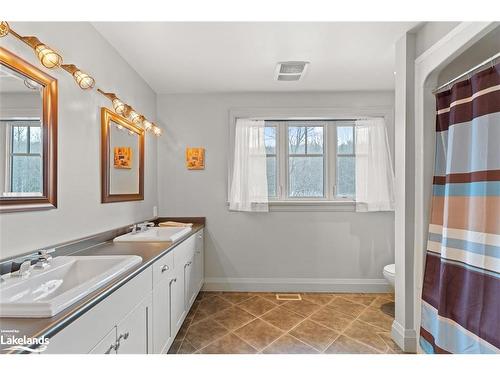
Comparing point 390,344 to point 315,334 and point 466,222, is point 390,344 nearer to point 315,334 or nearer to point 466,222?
point 315,334

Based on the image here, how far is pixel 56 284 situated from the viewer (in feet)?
4.47

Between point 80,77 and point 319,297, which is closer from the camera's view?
point 80,77

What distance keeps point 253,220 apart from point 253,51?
6.24 ft

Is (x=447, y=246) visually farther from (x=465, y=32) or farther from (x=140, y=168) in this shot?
(x=140, y=168)

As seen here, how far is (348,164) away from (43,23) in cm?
315

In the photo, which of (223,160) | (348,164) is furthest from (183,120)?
(348,164)

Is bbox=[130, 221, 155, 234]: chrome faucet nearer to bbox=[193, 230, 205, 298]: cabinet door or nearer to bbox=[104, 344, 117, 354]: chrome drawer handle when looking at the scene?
bbox=[193, 230, 205, 298]: cabinet door

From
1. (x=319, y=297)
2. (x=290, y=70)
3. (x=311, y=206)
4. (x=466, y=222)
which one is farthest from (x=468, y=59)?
(x=319, y=297)

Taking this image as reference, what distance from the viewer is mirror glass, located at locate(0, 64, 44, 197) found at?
1339 millimetres

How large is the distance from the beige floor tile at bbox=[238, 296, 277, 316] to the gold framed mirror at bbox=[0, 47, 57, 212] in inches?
80.9

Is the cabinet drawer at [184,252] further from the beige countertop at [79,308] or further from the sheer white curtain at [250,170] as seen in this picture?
the sheer white curtain at [250,170]

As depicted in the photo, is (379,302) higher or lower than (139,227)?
lower

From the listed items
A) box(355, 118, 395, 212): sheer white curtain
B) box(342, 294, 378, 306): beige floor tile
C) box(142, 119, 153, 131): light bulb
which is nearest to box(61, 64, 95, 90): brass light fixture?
box(142, 119, 153, 131): light bulb

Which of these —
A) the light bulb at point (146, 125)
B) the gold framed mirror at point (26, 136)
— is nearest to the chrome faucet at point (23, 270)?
the gold framed mirror at point (26, 136)
